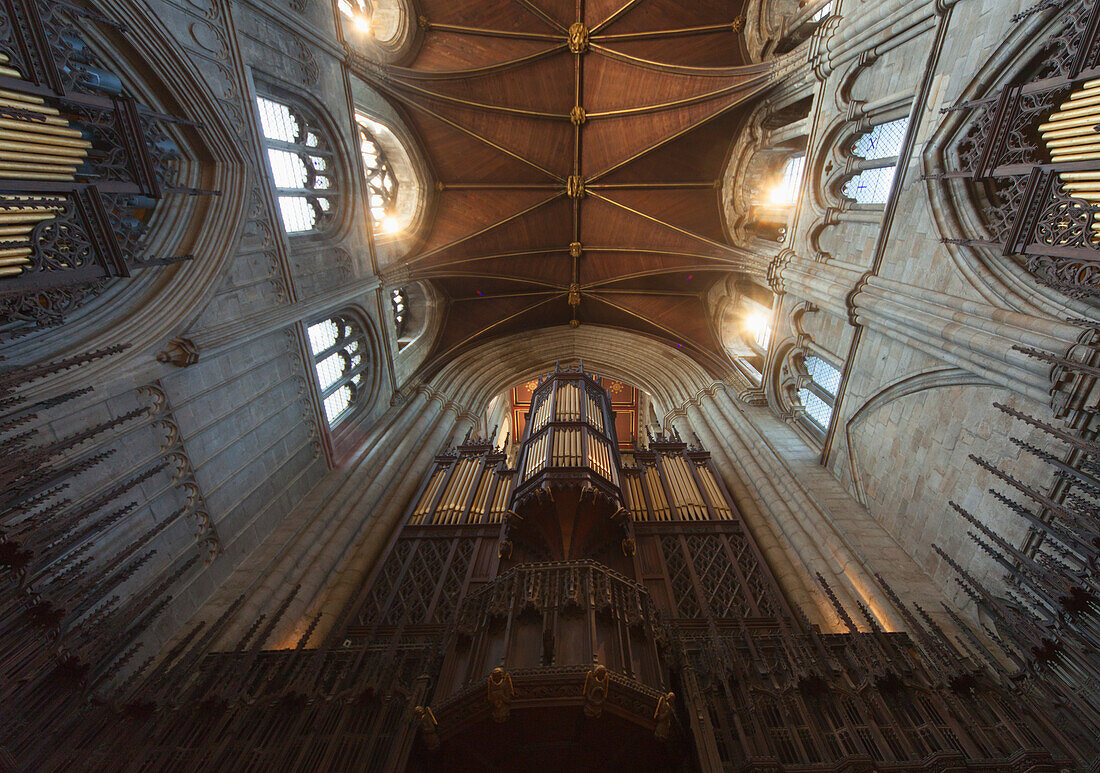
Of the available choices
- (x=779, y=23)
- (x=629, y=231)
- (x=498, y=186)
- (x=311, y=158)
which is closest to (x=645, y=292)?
(x=629, y=231)

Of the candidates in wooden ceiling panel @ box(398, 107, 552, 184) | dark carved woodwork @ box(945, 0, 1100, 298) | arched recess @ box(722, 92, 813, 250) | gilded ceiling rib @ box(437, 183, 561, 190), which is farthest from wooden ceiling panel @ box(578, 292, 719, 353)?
dark carved woodwork @ box(945, 0, 1100, 298)

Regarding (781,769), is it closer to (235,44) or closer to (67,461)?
(67,461)

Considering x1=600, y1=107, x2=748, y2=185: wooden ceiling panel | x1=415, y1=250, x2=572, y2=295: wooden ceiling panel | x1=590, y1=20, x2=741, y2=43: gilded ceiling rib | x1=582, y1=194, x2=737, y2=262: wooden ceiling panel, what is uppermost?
→ x1=590, y1=20, x2=741, y2=43: gilded ceiling rib

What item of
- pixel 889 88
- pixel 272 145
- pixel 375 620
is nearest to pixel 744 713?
pixel 375 620

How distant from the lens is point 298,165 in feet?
33.2

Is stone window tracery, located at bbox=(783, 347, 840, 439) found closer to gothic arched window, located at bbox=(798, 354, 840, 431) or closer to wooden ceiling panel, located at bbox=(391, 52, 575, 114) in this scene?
gothic arched window, located at bbox=(798, 354, 840, 431)

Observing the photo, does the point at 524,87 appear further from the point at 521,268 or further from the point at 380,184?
the point at 521,268

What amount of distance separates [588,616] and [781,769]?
2.03 meters

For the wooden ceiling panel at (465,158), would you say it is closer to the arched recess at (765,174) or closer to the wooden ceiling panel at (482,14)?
the wooden ceiling panel at (482,14)

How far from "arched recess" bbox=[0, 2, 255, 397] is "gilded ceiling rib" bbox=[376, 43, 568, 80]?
265 inches

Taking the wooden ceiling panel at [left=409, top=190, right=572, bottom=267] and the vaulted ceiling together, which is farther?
the wooden ceiling panel at [left=409, top=190, right=572, bottom=267]

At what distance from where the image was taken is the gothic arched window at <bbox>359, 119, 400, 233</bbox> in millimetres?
13992

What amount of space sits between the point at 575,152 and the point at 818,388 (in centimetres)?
972

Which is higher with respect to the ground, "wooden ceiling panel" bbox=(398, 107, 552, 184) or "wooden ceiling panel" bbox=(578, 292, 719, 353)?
"wooden ceiling panel" bbox=(398, 107, 552, 184)
